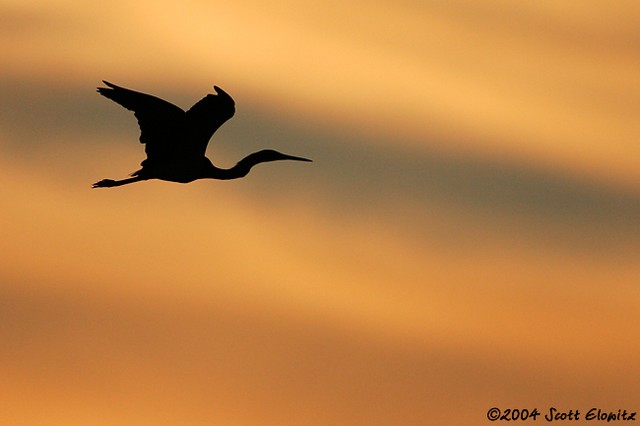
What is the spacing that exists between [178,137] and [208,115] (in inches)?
55.3

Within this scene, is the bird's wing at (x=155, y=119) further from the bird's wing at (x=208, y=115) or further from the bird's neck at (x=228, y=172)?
the bird's neck at (x=228, y=172)

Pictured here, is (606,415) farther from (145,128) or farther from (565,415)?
(145,128)

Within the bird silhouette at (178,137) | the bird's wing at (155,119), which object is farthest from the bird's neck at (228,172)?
the bird's wing at (155,119)

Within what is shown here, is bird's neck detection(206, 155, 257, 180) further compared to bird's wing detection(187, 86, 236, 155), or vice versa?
bird's neck detection(206, 155, 257, 180)

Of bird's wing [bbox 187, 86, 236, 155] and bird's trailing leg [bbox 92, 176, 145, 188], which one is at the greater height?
bird's wing [bbox 187, 86, 236, 155]

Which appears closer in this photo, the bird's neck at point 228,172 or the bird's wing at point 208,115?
the bird's wing at point 208,115

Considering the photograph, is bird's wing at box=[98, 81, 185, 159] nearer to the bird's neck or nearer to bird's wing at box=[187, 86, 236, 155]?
bird's wing at box=[187, 86, 236, 155]

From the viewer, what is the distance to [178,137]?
46.8 meters

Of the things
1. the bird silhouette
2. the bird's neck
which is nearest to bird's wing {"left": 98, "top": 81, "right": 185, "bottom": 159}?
the bird silhouette

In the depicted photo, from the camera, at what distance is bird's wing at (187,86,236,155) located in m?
45.3

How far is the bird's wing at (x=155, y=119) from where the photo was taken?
4556cm

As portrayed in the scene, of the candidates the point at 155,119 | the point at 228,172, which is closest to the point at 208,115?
the point at 155,119

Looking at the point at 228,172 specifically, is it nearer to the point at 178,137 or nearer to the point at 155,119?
the point at 178,137

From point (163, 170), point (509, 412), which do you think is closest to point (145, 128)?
point (163, 170)
